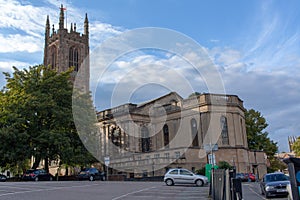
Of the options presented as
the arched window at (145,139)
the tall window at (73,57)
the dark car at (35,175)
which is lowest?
the dark car at (35,175)

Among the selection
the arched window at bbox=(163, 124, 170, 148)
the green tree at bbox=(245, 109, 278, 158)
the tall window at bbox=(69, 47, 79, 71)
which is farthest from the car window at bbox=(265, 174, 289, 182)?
the tall window at bbox=(69, 47, 79, 71)

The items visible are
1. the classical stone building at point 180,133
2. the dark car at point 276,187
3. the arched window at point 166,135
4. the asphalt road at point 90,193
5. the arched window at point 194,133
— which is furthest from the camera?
the arched window at point 166,135

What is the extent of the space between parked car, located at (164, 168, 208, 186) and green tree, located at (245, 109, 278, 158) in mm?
36353

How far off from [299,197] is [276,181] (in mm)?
17099

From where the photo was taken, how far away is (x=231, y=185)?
925 centimetres

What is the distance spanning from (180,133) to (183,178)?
27171 millimetres

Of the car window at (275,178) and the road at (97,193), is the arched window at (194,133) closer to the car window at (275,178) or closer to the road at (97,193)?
the road at (97,193)

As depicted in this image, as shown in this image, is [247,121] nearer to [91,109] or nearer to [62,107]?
[91,109]

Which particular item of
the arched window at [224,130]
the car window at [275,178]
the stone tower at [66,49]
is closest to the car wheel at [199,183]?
the car window at [275,178]

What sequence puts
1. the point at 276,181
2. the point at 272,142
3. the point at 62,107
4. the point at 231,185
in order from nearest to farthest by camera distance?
1. the point at 231,185
2. the point at 276,181
3. the point at 62,107
4. the point at 272,142

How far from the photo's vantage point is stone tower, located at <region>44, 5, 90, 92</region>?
9819cm

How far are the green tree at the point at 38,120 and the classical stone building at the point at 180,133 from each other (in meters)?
9.37

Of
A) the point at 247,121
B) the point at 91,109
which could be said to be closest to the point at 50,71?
the point at 91,109

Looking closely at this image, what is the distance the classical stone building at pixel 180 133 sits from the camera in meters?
48.7
